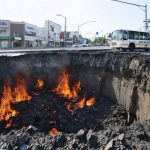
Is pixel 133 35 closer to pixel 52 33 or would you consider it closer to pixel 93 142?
pixel 93 142

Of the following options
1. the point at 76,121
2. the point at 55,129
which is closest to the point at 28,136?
the point at 55,129

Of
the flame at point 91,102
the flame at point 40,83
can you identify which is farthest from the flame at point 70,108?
the flame at point 40,83

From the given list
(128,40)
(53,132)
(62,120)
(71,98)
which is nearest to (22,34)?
(128,40)

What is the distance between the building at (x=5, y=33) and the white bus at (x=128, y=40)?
133 feet

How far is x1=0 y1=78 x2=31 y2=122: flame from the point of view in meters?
19.2

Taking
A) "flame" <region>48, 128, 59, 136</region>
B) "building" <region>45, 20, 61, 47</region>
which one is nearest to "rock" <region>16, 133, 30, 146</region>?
"flame" <region>48, 128, 59, 136</region>

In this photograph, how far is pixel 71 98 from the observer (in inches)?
858

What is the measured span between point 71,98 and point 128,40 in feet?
45.5

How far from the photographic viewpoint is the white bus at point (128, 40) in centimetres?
3320

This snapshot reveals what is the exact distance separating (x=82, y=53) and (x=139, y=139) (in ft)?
39.0

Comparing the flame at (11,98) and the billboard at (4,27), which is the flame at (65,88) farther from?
the billboard at (4,27)

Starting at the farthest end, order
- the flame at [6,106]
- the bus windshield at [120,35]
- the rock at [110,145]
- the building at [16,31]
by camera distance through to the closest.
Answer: the building at [16,31] → the bus windshield at [120,35] → the flame at [6,106] → the rock at [110,145]

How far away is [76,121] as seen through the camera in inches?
731

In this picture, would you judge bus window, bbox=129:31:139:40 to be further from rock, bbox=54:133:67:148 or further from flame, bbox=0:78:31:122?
rock, bbox=54:133:67:148
